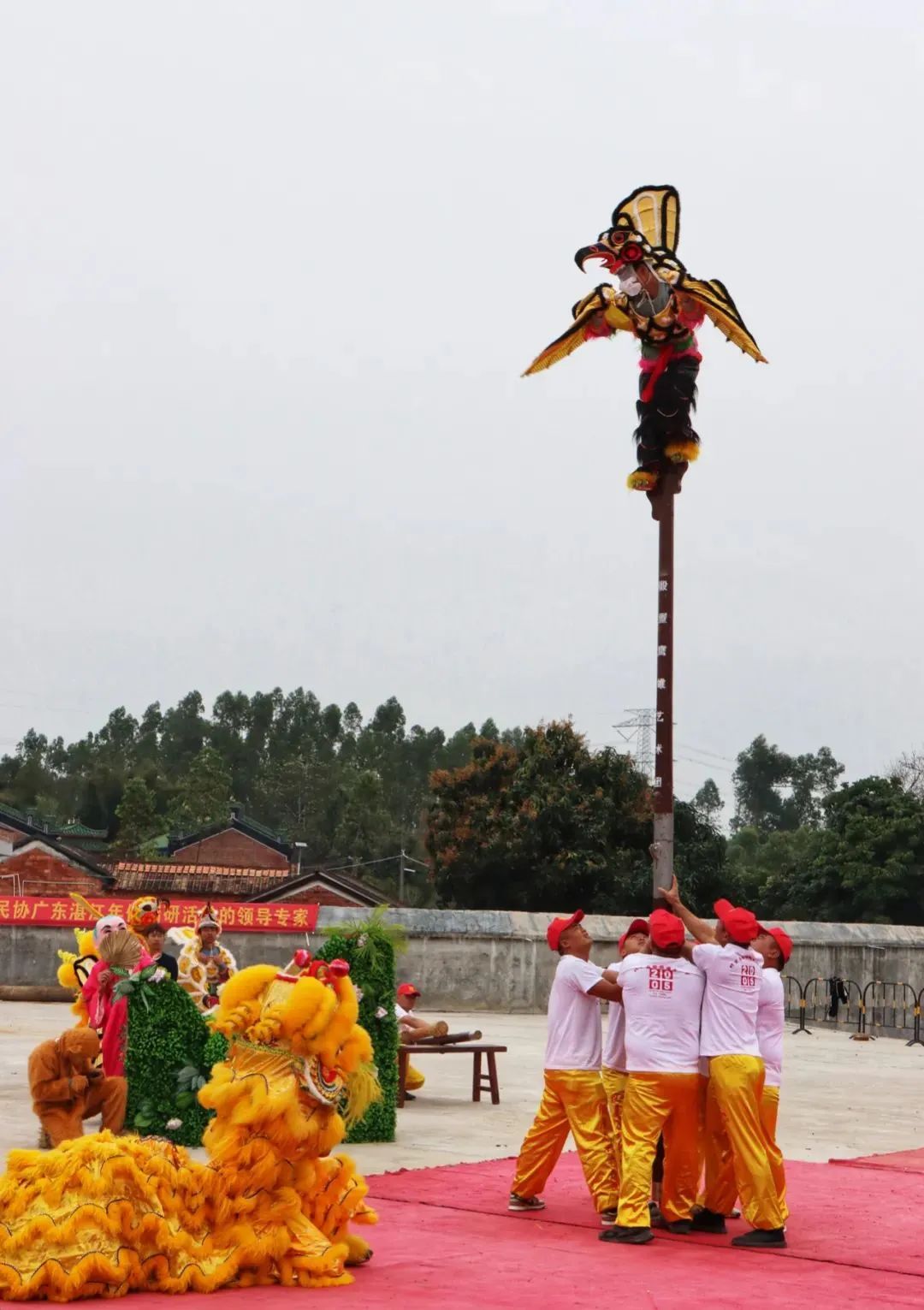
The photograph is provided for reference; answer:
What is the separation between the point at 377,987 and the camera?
1132 centimetres

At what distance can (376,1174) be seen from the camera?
31.4ft

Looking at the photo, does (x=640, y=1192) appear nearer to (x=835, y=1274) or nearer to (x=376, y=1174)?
(x=835, y=1274)

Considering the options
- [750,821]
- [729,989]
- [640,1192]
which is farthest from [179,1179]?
[750,821]

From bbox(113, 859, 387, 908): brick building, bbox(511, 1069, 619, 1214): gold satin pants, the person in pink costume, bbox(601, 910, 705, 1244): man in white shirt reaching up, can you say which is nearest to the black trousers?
bbox(601, 910, 705, 1244): man in white shirt reaching up

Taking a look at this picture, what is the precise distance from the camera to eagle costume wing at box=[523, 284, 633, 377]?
10.5m

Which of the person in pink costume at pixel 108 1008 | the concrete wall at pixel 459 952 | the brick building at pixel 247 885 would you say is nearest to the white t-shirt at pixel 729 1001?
the person in pink costume at pixel 108 1008

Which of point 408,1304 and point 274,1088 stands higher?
point 274,1088

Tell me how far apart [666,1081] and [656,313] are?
5212 millimetres

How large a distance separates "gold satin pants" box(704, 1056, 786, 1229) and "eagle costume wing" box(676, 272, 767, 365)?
206 inches

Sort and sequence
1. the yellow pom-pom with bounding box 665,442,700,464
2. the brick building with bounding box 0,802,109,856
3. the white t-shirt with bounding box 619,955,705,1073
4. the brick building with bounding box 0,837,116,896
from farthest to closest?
1. the brick building with bounding box 0,802,109,856
2. the brick building with bounding box 0,837,116,896
3. the yellow pom-pom with bounding box 665,442,700,464
4. the white t-shirt with bounding box 619,955,705,1073

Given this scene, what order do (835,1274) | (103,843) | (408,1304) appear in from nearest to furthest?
(408,1304), (835,1274), (103,843)

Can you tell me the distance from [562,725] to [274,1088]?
35.3 metres

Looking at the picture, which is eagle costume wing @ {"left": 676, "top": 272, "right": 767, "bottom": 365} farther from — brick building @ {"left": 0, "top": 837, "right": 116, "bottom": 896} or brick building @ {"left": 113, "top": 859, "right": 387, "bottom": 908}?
brick building @ {"left": 0, "top": 837, "right": 116, "bottom": 896}

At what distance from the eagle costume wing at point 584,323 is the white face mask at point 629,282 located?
0.10m
